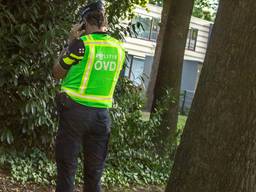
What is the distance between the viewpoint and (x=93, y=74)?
15.6 ft

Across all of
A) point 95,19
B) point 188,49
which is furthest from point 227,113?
point 188,49

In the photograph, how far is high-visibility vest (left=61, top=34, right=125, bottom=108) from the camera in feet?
15.5

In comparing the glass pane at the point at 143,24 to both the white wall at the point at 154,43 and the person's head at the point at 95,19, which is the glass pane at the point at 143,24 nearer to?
the white wall at the point at 154,43

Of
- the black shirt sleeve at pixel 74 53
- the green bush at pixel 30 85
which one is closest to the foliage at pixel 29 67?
the green bush at pixel 30 85

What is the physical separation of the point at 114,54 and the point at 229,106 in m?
1.23

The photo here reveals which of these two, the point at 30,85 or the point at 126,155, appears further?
the point at 126,155

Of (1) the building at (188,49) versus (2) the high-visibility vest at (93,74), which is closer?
(2) the high-visibility vest at (93,74)

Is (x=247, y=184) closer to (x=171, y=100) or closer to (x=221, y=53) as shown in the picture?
(x=221, y=53)

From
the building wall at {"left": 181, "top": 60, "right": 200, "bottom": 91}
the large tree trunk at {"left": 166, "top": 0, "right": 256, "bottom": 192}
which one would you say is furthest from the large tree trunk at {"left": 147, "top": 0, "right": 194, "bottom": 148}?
the building wall at {"left": 181, "top": 60, "right": 200, "bottom": 91}

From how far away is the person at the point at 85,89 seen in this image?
4.74 m

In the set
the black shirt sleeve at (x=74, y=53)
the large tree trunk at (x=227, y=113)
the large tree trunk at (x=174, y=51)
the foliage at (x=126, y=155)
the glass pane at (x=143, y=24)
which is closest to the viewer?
the large tree trunk at (x=227, y=113)

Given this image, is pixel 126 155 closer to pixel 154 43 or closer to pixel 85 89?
pixel 85 89

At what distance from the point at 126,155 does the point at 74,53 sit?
387 centimetres

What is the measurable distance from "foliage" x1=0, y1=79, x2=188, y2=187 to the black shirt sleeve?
246 cm
